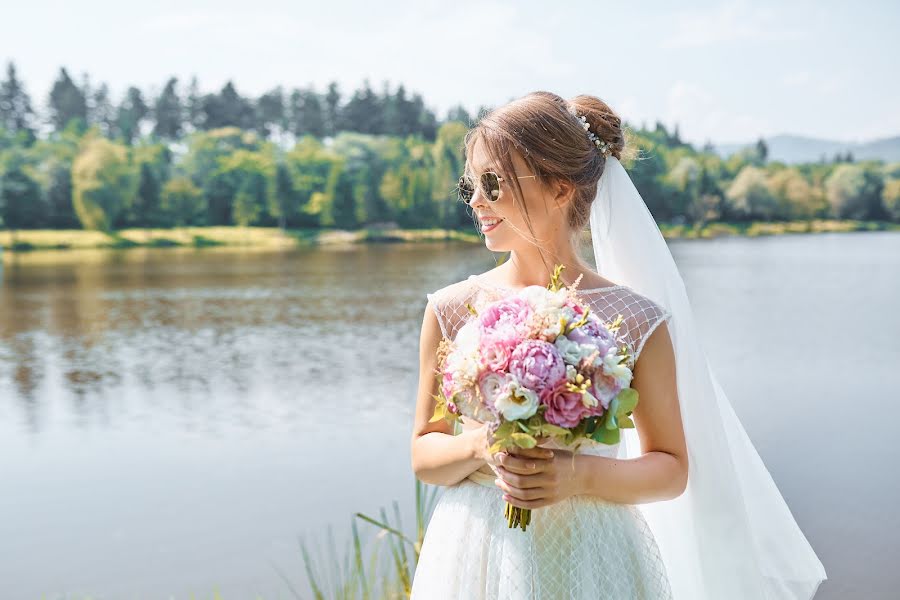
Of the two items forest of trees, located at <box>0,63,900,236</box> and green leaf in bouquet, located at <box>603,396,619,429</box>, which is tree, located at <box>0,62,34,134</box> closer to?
forest of trees, located at <box>0,63,900,236</box>

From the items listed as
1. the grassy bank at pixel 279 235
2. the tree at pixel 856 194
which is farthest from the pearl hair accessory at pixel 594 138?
the tree at pixel 856 194

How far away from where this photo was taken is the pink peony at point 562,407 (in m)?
1.80

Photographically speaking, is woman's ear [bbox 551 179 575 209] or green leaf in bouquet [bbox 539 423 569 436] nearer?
green leaf in bouquet [bbox 539 423 569 436]

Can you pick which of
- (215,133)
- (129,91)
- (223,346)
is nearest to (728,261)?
(223,346)

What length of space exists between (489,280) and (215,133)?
77592mm

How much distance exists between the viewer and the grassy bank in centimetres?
5428

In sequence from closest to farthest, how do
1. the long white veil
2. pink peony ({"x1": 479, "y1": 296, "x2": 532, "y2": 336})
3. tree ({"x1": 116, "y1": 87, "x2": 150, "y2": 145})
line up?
pink peony ({"x1": 479, "y1": 296, "x2": 532, "y2": 336}) < the long white veil < tree ({"x1": 116, "y1": 87, "x2": 150, "y2": 145})

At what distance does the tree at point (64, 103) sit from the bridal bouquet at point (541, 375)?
275 feet

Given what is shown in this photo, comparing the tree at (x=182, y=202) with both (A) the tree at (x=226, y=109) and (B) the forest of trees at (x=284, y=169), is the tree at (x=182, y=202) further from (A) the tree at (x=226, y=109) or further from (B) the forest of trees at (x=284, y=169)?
(A) the tree at (x=226, y=109)

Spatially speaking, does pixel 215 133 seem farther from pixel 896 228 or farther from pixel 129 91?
pixel 896 228

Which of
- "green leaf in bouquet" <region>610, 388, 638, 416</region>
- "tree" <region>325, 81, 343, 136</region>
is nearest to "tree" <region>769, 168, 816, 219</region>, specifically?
"tree" <region>325, 81, 343, 136</region>

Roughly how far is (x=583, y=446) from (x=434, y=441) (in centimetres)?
39

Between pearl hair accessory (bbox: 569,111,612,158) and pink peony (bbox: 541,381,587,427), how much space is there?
2.66ft

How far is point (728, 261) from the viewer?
42312 millimetres
